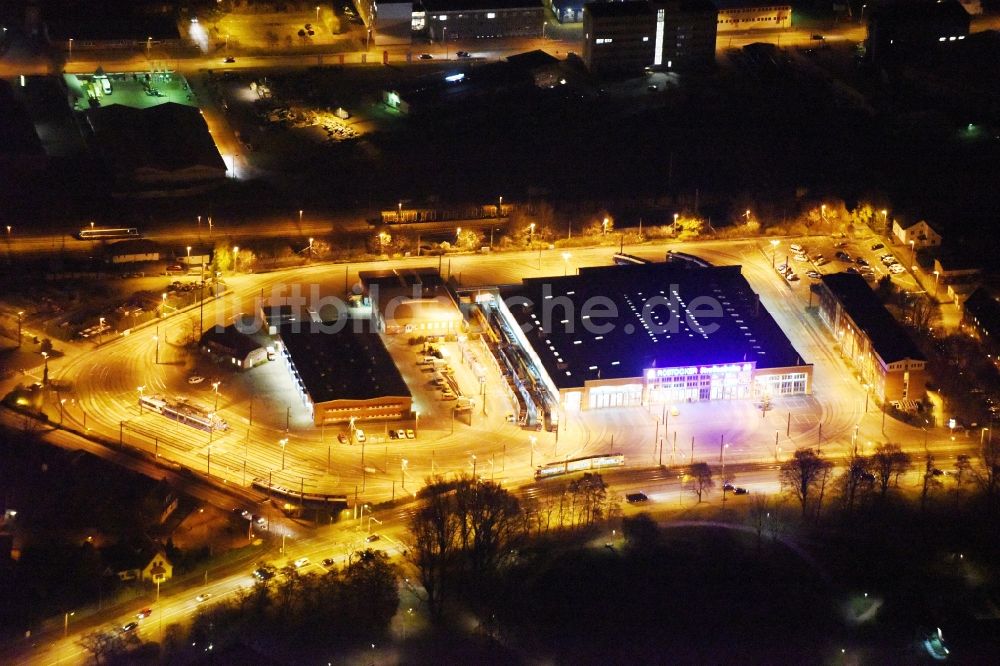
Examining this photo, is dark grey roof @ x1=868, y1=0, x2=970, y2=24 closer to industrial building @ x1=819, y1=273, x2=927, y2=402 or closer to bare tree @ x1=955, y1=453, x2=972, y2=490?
industrial building @ x1=819, y1=273, x2=927, y2=402

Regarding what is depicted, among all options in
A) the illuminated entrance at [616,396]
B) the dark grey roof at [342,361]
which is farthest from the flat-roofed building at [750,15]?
the illuminated entrance at [616,396]

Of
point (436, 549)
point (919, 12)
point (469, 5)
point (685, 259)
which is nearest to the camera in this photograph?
point (436, 549)

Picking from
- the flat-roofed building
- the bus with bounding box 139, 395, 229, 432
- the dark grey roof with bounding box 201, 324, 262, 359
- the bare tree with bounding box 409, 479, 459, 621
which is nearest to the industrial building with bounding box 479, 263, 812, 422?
the bare tree with bounding box 409, 479, 459, 621

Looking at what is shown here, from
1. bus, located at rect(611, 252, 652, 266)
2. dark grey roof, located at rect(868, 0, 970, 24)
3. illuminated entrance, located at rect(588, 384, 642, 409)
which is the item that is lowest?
illuminated entrance, located at rect(588, 384, 642, 409)

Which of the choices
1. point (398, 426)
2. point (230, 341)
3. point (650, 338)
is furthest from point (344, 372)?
point (650, 338)

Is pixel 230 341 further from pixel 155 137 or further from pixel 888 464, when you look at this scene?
pixel 888 464

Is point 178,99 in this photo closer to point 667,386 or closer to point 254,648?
point 667,386
